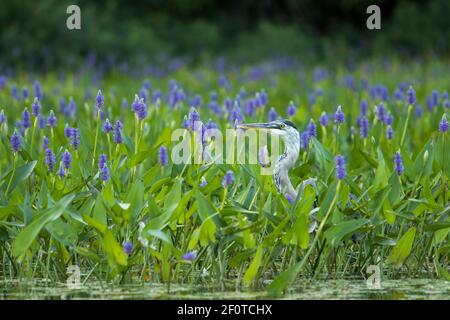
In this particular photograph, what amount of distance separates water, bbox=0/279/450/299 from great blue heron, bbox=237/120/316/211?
0.66 m

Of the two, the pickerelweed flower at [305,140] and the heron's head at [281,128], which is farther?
the pickerelweed flower at [305,140]

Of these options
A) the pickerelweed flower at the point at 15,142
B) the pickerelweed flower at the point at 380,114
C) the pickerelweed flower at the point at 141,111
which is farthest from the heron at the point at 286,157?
the pickerelweed flower at the point at 380,114

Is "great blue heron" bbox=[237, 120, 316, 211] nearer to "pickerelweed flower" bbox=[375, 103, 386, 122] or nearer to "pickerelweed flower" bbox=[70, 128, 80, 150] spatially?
"pickerelweed flower" bbox=[70, 128, 80, 150]

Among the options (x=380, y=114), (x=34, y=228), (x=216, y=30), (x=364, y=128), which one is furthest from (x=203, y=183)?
(x=216, y=30)

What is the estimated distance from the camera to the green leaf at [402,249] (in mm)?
4924

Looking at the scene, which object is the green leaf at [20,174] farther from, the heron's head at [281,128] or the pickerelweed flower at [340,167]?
the pickerelweed flower at [340,167]

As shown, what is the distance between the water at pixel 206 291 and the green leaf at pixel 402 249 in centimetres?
14

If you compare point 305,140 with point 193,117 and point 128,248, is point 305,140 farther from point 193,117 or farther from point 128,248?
point 128,248

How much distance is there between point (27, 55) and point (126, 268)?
1166cm

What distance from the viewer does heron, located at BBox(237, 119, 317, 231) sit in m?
5.38

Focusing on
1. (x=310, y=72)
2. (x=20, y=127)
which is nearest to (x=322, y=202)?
(x=20, y=127)

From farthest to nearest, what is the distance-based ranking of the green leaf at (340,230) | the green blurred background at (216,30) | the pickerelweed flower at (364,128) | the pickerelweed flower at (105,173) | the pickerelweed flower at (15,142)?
the green blurred background at (216,30)
the pickerelweed flower at (364,128)
the pickerelweed flower at (15,142)
the pickerelweed flower at (105,173)
the green leaf at (340,230)

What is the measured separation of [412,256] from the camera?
205 inches
